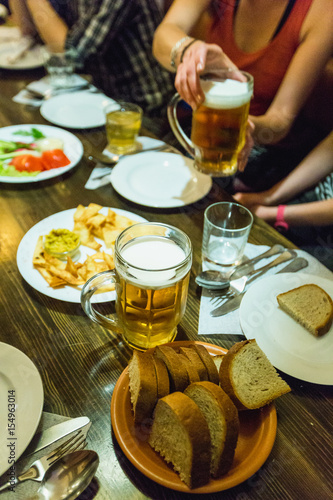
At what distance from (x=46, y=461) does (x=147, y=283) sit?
0.37m

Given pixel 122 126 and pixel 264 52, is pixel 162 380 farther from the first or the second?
pixel 264 52

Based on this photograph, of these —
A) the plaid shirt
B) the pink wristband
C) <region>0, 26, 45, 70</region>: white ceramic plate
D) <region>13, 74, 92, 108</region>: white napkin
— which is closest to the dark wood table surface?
the pink wristband

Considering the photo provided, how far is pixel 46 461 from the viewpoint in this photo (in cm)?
70

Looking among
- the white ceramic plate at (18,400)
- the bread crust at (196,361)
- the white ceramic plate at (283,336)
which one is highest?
the bread crust at (196,361)

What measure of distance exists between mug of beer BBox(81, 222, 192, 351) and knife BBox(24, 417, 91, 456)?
0.71 ft

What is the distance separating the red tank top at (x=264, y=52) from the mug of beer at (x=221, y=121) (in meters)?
0.90

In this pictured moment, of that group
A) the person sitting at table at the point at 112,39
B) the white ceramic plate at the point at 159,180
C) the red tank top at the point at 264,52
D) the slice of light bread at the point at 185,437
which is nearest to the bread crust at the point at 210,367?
the slice of light bread at the point at 185,437

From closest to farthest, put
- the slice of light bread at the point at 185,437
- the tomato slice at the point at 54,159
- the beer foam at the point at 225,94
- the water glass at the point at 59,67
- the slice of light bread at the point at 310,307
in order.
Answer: the slice of light bread at the point at 185,437 < the slice of light bread at the point at 310,307 < the beer foam at the point at 225,94 < the tomato slice at the point at 54,159 < the water glass at the point at 59,67

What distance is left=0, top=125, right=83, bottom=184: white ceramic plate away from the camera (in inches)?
58.4

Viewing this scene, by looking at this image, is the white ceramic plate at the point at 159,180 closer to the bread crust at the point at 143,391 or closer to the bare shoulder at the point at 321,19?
the bread crust at the point at 143,391

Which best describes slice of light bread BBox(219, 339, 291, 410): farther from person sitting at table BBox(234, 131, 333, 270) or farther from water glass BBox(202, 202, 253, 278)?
person sitting at table BBox(234, 131, 333, 270)

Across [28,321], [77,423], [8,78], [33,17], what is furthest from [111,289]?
[33,17]

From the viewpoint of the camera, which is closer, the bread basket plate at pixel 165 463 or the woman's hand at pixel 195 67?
the bread basket plate at pixel 165 463

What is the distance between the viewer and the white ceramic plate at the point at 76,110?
1.92 m
